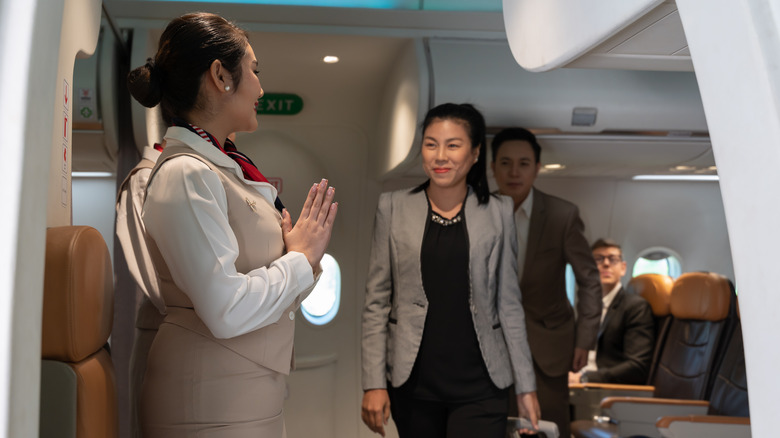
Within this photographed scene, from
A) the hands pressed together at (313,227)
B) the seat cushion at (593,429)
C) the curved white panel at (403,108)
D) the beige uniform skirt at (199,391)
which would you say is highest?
the curved white panel at (403,108)

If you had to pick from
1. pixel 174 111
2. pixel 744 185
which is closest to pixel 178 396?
pixel 174 111

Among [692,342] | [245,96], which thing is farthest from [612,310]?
[245,96]

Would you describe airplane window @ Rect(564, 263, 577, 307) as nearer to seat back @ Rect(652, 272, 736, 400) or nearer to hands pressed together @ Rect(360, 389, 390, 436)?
seat back @ Rect(652, 272, 736, 400)

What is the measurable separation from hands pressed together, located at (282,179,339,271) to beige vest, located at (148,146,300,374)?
4 cm

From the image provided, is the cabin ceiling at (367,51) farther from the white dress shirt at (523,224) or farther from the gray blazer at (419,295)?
the gray blazer at (419,295)

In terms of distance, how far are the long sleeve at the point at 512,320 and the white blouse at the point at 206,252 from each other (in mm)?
1352

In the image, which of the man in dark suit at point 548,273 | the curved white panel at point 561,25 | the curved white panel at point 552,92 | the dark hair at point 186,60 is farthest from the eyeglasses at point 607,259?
→ the dark hair at point 186,60

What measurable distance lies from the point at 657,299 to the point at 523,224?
173 cm

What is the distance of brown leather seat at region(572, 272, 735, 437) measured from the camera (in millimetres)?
4285

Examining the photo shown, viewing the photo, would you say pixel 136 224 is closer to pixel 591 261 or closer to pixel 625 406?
pixel 591 261

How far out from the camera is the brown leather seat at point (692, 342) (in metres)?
4.29

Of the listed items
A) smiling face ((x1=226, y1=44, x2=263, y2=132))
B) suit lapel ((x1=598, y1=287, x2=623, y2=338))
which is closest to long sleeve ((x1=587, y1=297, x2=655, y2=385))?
suit lapel ((x1=598, y1=287, x2=623, y2=338))

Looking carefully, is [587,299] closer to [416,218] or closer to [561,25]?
[416,218]

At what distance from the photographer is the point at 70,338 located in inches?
51.6
